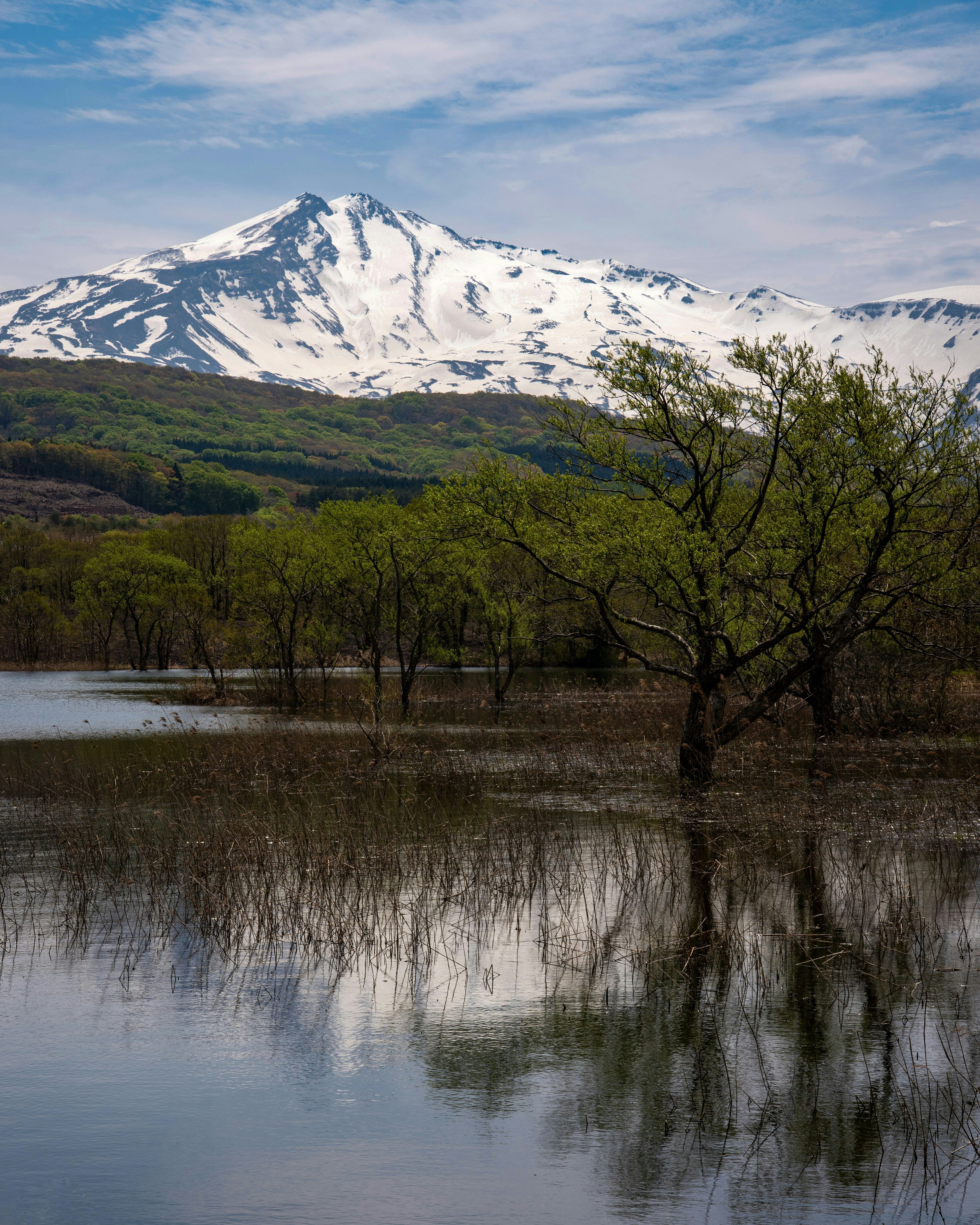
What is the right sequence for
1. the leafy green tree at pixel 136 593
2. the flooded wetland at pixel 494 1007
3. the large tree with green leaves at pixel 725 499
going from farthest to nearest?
the leafy green tree at pixel 136 593
the large tree with green leaves at pixel 725 499
the flooded wetland at pixel 494 1007

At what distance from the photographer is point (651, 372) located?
80.3 feet

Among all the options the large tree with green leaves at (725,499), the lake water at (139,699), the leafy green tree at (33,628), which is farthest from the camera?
the leafy green tree at (33,628)

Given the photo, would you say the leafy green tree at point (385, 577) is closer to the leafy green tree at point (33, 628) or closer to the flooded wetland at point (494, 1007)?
the flooded wetland at point (494, 1007)

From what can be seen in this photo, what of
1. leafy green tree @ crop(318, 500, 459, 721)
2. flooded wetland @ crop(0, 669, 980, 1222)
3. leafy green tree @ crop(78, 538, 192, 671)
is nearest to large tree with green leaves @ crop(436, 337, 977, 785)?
flooded wetland @ crop(0, 669, 980, 1222)

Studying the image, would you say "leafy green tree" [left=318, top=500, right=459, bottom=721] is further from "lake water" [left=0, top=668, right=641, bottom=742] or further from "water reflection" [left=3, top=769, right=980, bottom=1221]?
"water reflection" [left=3, top=769, right=980, bottom=1221]

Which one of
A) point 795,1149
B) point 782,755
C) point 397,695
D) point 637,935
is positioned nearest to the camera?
point 795,1149

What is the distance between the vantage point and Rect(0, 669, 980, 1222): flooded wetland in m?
8.65

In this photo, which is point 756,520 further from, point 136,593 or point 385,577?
point 136,593

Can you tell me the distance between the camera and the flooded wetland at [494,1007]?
8648 mm

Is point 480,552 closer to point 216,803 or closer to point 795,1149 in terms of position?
point 216,803

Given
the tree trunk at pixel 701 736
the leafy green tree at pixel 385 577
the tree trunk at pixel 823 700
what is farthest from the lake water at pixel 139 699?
the tree trunk at pixel 823 700

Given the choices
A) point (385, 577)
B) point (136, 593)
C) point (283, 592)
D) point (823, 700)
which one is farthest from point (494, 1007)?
point (136, 593)

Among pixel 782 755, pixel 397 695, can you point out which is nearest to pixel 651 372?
pixel 782 755

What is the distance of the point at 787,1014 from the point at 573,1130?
3.63 metres
